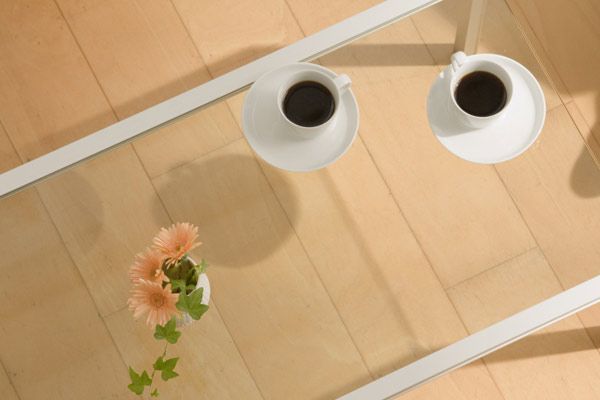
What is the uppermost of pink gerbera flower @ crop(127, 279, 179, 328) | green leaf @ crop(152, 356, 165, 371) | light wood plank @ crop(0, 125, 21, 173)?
light wood plank @ crop(0, 125, 21, 173)

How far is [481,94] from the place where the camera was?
3.89ft

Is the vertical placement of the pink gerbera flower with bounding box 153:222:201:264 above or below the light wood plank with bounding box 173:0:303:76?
below

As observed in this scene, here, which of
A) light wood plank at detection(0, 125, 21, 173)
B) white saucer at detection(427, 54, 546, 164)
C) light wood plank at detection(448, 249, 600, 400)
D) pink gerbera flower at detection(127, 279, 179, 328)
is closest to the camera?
pink gerbera flower at detection(127, 279, 179, 328)

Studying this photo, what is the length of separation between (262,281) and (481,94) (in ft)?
1.38

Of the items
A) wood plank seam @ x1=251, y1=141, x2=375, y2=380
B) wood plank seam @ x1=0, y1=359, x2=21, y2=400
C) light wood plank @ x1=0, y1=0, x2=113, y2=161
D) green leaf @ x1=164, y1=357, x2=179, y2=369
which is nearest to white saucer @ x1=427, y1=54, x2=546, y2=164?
wood plank seam @ x1=251, y1=141, x2=375, y2=380

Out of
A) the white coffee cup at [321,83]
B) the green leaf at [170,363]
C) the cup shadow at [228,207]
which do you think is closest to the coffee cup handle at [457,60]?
the white coffee cup at [321,83]

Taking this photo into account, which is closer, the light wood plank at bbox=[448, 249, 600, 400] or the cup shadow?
the cup shadow

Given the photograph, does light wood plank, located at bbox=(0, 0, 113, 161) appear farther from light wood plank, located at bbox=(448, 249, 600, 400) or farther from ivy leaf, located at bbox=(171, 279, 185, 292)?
light wood plank, located at bbox=(448, 249, 600, 400)

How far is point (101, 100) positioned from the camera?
1.84 metres

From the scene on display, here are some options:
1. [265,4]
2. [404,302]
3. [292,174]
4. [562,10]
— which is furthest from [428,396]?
[265,4]

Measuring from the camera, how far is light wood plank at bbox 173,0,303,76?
185cm

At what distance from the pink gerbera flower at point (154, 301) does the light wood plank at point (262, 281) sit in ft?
0.41

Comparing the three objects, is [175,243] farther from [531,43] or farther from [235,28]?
[235,28]

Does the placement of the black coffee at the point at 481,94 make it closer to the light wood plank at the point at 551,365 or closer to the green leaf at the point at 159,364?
the green leaf at the point at 159,364
